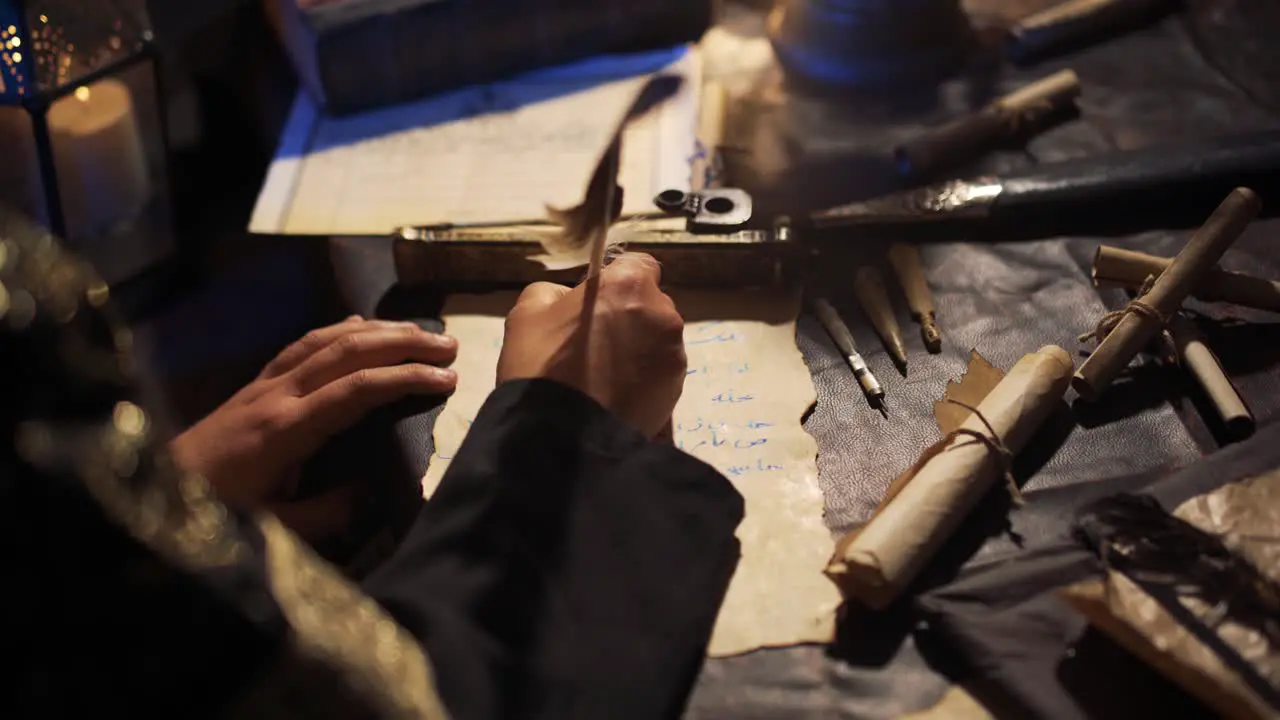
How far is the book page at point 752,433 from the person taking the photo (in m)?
0.67

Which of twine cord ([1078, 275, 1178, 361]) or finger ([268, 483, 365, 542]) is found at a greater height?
twine cord ([1078, 275, 1178, 361])

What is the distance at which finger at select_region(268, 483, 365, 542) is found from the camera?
762mm

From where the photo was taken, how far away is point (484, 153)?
1.16 meters

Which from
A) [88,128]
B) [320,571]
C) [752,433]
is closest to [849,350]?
[752,433]

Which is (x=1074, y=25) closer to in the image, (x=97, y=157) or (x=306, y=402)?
(x=306, y=402)

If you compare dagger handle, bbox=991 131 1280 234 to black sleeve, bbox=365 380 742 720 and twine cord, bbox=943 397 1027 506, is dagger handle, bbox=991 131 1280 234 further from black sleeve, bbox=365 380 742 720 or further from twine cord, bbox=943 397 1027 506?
black sleeve, bbox=365 380 742 720

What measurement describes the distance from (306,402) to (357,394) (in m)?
0.04

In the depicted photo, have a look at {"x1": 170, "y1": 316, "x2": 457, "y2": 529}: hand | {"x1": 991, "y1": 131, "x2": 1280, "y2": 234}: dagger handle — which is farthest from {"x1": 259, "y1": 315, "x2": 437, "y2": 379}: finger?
{"x1": 991, "y1": 131, "x2": 1280, "y2": 234}: dagger handle

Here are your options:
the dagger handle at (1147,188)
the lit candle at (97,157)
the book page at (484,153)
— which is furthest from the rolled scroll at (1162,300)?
the lit candle at (97,157)

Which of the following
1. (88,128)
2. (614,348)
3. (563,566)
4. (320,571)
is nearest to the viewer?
(320,571)

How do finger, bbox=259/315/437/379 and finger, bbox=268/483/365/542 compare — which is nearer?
finger, bbox=268/483/365/542

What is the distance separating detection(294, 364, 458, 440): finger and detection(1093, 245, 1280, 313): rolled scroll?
535 mm

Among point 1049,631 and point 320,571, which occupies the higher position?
point 320,571

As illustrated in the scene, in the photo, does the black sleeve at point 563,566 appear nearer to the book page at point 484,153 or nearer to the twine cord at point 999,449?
the twine cord at point 999,449
